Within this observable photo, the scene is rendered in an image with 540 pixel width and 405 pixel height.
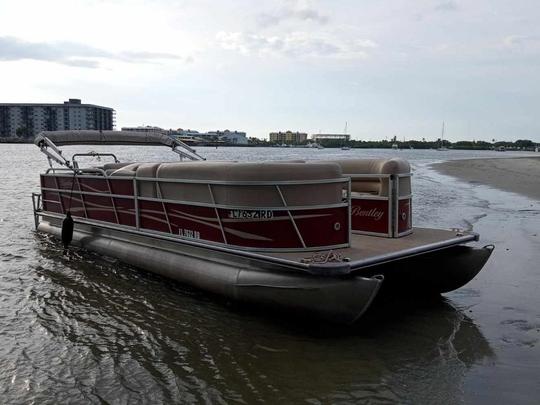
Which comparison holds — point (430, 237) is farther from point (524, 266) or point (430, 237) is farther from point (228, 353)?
point (228, 353)

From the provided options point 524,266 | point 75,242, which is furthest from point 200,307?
point 524,266

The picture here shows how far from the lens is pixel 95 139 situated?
1477cm

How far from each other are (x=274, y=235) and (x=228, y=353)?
6.00 feet

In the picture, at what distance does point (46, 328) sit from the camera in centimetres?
726

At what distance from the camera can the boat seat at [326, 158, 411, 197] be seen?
8.55m

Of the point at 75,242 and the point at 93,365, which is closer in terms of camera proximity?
the point at 93,365

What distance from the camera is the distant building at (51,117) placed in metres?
117

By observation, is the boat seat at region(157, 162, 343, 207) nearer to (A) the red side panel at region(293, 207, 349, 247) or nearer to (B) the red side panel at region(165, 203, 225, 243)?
(A) the red side panel at region(293, 207, 349, 247)

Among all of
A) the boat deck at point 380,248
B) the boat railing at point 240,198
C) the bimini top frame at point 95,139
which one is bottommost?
the boat deck at point 380,248

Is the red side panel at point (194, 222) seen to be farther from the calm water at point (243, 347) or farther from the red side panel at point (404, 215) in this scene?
the red side panel at point (404, 215)

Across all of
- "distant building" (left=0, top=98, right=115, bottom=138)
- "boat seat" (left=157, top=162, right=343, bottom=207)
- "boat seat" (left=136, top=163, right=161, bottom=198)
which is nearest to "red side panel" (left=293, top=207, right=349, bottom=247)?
"boat seat" (left=157, top=162, right=343, bottom=207)

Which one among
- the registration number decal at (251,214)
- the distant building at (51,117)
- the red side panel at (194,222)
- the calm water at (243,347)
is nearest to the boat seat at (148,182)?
the red side panel at (194,222)

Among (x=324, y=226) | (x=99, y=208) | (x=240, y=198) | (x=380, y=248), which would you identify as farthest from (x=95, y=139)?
(x=380, y=248)

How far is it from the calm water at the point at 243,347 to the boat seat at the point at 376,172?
193 centimetres
